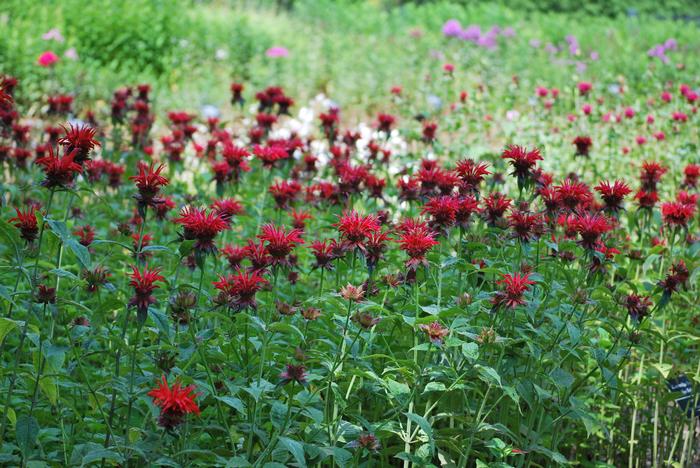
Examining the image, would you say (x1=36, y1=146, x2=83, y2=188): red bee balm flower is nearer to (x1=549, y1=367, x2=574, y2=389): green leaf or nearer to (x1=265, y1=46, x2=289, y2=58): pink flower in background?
(x1=549, y1=367, x2=574, y2=389): green leaf

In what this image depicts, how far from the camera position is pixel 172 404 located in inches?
62.8

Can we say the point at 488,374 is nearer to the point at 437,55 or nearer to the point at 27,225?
the point at 27,225

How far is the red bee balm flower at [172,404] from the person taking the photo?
1.59 m

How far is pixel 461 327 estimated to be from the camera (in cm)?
212

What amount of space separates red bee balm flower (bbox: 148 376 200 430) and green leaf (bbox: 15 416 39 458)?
0.39m

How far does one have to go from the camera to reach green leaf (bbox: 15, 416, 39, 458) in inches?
72.1

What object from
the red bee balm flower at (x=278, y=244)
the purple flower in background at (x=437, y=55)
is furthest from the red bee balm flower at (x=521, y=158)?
the purple flower in background at (x=437, y=55)

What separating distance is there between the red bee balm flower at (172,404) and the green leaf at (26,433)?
39 centimetres

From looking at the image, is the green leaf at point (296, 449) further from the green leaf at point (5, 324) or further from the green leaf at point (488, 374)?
the green leaf at point (5, 324)

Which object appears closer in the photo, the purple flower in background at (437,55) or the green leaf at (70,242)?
the green leaf at (70,242)

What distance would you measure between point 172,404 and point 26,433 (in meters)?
0.47

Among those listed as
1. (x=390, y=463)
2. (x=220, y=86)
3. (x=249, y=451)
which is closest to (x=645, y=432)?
(x=390, y=463)

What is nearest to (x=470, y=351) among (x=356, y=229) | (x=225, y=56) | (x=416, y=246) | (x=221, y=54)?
(x=416, y=246)

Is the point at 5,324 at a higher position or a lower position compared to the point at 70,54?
higher
